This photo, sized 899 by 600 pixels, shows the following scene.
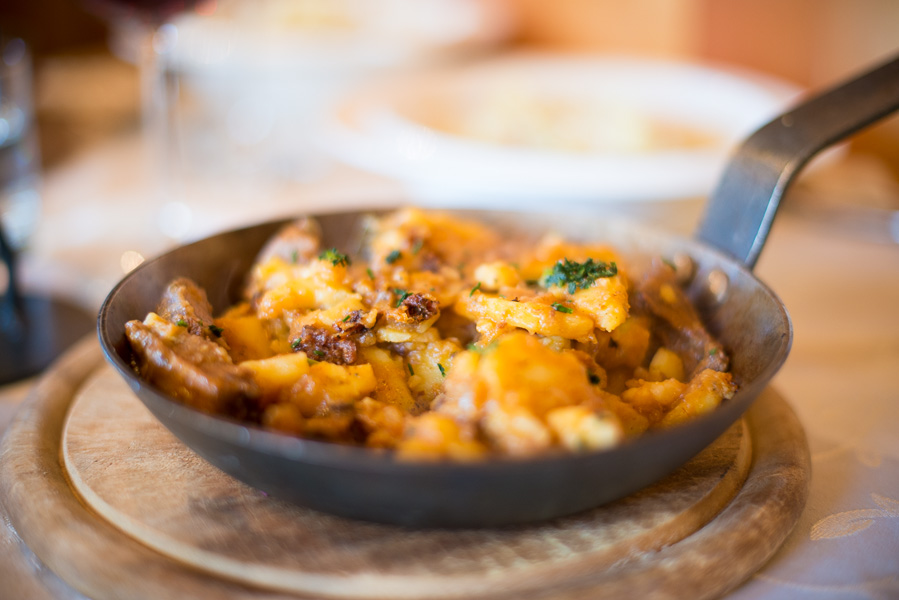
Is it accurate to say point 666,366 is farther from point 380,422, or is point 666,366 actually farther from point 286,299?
point 286,299

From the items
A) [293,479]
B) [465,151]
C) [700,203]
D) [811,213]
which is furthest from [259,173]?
[293,479]

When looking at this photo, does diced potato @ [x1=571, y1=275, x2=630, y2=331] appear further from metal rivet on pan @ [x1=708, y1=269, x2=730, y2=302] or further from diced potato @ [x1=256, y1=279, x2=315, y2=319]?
diced potato @ [x1=256, y1=279, x2=315, y2=319]

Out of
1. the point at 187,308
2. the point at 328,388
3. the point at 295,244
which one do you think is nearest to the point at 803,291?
the point at 295,244

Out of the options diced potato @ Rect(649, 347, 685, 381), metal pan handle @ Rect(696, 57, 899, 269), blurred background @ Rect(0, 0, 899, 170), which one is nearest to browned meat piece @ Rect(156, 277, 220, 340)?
diced potato @ Rect(649, 347, 685, 381)

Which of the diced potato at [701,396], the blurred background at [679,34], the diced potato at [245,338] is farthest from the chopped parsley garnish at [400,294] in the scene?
the blurred background at [679,34]

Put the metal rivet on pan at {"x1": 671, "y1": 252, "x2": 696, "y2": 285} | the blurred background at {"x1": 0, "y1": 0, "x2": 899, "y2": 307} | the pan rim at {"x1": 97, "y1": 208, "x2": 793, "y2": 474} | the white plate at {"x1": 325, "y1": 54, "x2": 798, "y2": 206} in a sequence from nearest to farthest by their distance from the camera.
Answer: the pan rim at {"x1": 97, "y1": 208, "x2": 793, "y2": 474}, the metal rivet on pan at {"x1": 671, "y1": 252, "x2": 696, "y2": 285}, the white plate at {"x1": 325, "y1": 54, "x2": 798, "y2": 206}, the blurred background at {"x1": 0, "y1": 0, "x2": 899, "y2": 307}

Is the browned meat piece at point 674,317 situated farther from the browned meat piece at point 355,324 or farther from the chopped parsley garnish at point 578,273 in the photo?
the browned meat piece at point 355,324
